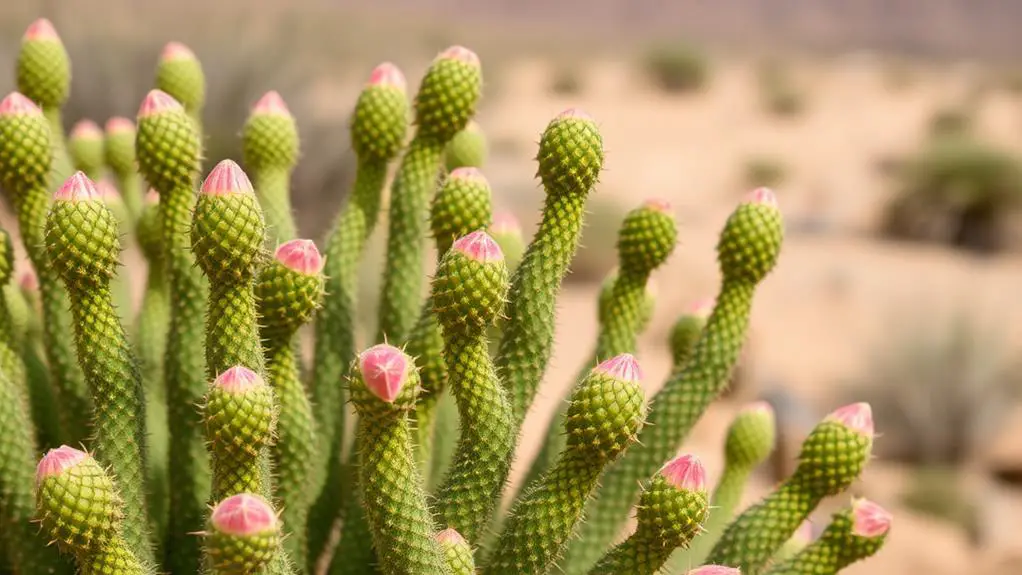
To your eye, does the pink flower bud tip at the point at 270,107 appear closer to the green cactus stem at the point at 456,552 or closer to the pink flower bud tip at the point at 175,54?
the pink flower bud tip at the point at 175,54

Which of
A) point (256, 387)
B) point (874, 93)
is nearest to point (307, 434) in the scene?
point (256, 387)

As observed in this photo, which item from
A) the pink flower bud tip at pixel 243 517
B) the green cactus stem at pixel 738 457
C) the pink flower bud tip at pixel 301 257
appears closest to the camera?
the pink flower bud tip at pixel 243 517

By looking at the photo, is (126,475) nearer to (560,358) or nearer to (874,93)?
(560,358)

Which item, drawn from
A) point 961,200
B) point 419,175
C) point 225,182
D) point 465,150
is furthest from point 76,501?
point 961,200

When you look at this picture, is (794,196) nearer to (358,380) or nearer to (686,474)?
(686,474)

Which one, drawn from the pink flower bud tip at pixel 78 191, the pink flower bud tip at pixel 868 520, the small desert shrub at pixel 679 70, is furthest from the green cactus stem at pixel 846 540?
the small desert shrub at pixel 679 70

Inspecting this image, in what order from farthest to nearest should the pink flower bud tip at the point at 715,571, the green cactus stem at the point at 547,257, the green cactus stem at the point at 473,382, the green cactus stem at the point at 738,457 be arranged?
1. the green cactus stem at the point at 738,457
2. the green cactus stem at the point at 547,257
3. the green cactus stem at the point at 473,382
4. the pink flower bud tip at the point at 715,571
